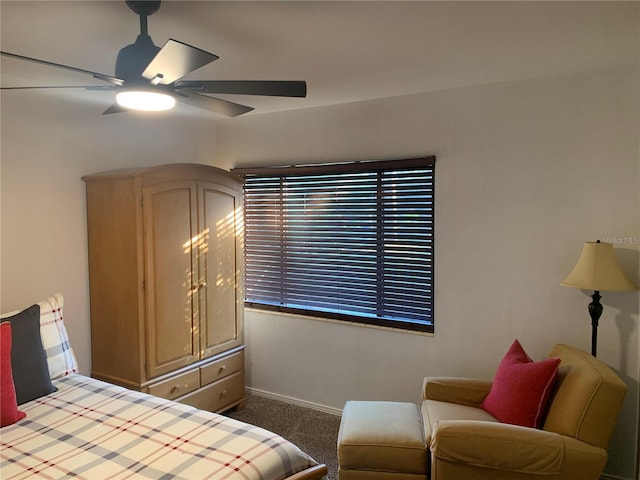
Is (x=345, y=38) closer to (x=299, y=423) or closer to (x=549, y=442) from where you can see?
(x=549, y=442)

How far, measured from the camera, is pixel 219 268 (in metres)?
3.40

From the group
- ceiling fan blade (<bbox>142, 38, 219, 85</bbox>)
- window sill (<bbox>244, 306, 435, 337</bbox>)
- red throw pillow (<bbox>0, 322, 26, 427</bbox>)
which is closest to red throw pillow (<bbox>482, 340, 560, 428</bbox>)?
window sill (<bbox>244, 306, 435, 337</bbox>)

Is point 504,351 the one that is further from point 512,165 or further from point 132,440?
point 132,440

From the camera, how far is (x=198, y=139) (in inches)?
153

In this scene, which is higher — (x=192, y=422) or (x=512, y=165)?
(x=512, y=165)

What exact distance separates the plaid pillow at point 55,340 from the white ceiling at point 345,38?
4.25 feet

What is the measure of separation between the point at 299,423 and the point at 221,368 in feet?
2.39

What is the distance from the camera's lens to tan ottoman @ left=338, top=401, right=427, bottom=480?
7.43 ft

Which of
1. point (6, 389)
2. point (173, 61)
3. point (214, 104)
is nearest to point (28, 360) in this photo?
point (6, 389)

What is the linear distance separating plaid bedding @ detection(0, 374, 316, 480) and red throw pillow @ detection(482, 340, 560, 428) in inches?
44.0

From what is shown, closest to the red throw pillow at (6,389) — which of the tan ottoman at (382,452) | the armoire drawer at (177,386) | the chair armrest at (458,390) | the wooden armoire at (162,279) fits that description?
the wooden armoire at (162,279)

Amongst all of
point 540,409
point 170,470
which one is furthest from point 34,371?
point 540,409

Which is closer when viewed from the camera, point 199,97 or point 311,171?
point 199,97

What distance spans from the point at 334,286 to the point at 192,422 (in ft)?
5.84
